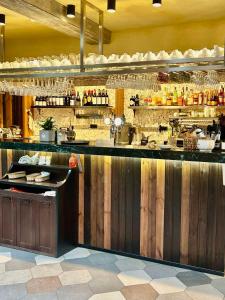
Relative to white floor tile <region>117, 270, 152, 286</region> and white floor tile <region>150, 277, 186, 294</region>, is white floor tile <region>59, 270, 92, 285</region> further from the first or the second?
white floor tile <region>150, 277, 186, 294</region>

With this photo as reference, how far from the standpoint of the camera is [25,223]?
4012mm

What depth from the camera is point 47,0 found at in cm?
471

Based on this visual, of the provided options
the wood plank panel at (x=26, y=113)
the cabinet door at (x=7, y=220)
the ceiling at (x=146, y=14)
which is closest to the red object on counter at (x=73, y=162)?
the cabinet door at (x=7, y=220)

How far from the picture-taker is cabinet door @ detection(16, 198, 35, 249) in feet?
13.0

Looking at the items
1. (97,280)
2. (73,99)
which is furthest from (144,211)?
(73,99)

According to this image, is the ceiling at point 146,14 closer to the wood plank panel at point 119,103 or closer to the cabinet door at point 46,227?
the wood plank panel at point 119,103

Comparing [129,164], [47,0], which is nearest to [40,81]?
[47,0]

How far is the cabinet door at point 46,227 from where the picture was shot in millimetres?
3844

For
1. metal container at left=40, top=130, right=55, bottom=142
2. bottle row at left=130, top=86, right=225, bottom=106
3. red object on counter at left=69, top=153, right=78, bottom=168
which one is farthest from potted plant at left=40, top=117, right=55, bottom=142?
bottle row at left=130, top=86, right=225, bottom=106

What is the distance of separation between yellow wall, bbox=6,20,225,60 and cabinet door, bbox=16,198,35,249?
3.96 metres

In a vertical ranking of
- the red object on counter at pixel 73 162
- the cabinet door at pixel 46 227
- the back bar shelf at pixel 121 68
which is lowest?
the cabinet door at pixel 46 227

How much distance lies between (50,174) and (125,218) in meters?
1.07

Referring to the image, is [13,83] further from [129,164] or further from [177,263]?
[177,263]

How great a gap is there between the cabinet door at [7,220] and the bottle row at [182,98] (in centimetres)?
329
